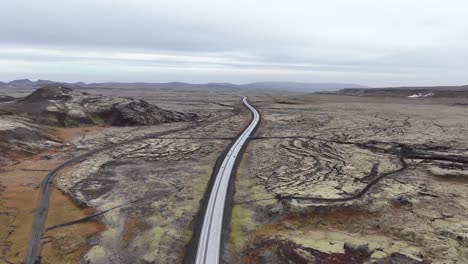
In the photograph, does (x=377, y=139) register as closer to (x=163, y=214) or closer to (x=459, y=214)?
(x=459, y=214)

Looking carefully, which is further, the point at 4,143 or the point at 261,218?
the point at 4,143

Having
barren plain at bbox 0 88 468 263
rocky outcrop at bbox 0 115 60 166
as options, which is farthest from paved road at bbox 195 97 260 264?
rocky outcrop at bbox 0 115 60 166

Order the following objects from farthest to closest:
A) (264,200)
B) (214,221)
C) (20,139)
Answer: (20,139)
(264,200)
(214,221)

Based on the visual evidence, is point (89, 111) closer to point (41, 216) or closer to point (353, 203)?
point (41, 216)

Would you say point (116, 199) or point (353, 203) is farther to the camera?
point (116, 199)

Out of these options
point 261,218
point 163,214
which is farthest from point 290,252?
point 163,214

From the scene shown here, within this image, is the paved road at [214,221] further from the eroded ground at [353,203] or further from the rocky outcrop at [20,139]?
the rocky outcrop at [20,139]

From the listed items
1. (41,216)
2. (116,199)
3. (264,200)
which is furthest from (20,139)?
(264,200)

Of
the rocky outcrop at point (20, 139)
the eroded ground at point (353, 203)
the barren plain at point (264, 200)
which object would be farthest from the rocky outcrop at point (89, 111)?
the eroded ground at point (353, 203)
